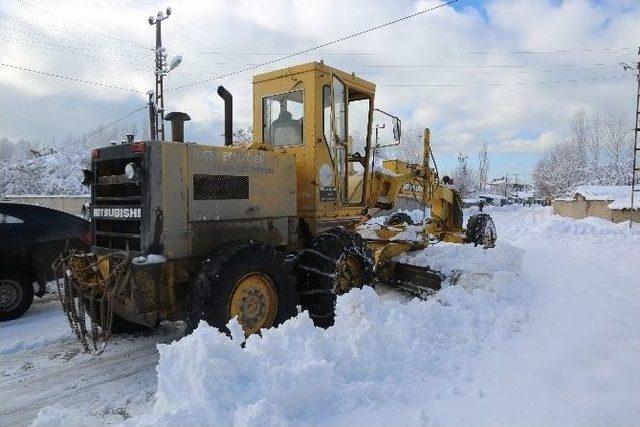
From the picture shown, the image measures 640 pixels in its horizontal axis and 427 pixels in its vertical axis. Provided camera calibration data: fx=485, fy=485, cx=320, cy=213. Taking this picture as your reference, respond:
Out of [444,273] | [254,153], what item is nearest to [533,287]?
[444,273]

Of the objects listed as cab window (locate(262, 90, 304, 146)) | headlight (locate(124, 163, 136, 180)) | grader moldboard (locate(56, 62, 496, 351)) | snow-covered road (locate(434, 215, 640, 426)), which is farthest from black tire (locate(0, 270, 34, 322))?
snow-covered road (locate(434, 215, 640, 426))

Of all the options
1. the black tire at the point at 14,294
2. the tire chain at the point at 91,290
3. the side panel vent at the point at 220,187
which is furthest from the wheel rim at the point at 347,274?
the black tire at the point at 14,294

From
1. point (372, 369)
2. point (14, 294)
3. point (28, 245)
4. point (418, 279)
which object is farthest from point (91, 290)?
point (418, 279)

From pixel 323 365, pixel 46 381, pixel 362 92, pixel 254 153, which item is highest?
pixel 362 92

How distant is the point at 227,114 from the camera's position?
20.9 feet

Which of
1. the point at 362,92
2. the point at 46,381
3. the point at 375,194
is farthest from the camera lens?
the point at 375,194

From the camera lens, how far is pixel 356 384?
11.3 ft

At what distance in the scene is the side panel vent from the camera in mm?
5047

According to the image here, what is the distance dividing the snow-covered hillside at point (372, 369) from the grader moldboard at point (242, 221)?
0.59 meters

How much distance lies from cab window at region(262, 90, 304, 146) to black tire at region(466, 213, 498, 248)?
5.06 metres

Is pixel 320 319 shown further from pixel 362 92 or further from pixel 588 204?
pixel 588 204

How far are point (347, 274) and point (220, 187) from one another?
2086 mm

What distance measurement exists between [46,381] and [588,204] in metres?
24.8

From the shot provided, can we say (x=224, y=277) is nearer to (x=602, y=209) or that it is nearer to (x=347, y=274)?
(x=347, y=274)
